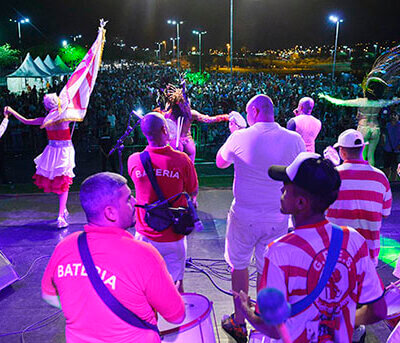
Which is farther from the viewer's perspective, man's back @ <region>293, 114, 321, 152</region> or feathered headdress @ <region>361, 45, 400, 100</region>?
feathered headdress @ <region>361, 45, 400, 100</region>

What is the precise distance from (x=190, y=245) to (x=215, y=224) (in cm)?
98

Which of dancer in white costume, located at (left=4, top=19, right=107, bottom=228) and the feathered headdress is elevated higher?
the feathered headdress

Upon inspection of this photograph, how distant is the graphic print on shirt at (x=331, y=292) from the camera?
1.82 meters

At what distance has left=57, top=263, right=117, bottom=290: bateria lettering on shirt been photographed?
189 cm

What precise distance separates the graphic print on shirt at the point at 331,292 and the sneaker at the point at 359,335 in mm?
1909

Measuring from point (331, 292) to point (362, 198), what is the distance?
5.98ft

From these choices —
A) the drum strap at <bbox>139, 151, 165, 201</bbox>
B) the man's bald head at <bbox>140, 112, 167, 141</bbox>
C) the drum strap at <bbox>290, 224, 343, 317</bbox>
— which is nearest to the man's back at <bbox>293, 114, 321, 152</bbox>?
the man's bald head at <bbox>140, 112, 167, 141</bbox>

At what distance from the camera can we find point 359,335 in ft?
11.6

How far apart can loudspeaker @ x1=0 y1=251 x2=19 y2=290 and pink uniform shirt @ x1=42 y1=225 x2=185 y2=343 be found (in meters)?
3.15

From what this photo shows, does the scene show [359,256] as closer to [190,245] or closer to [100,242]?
[100,242]


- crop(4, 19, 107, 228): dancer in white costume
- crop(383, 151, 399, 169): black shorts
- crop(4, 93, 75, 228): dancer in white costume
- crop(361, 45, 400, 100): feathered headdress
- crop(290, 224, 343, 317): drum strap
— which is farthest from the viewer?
crop(383, 151, 399, 169): black shorts

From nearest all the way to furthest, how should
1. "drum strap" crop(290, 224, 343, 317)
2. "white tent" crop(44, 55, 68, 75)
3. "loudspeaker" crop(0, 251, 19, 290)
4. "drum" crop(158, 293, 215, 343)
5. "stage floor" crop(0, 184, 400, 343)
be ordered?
1. "drum strap" crop(290, 224, 343, 317)
2. "drum" crop(158, 293, 215, 343)
3. "stage floor" crop(0, 184, 400, 343)
4. "loudspeaker" crop(0, 251, 19, 290)
5. "white tent" crop(44, 55, 68, 75)

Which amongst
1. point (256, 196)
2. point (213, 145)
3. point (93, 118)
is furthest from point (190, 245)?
point (93, 118)

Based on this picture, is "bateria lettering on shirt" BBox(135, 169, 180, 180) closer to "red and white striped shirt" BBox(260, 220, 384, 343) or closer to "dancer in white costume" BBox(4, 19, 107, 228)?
"red and white striped shirt" BBox(260, 220, 384, 343)
